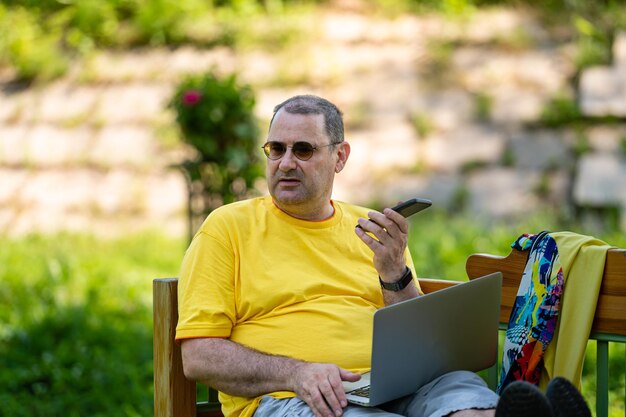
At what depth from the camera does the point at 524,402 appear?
1.80m

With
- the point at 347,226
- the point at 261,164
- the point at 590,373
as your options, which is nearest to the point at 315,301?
the point at 347,226

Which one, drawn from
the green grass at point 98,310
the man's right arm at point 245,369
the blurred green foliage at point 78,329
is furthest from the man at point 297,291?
the blurred green foliage at point 78,329

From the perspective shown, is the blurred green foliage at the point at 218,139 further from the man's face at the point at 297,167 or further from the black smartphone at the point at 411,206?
the black smartphone at the point at 411,206

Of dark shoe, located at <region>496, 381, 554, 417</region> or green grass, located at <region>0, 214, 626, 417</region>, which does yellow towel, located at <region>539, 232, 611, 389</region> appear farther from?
green grass, located at <region>0, 214, 626, 417</region>

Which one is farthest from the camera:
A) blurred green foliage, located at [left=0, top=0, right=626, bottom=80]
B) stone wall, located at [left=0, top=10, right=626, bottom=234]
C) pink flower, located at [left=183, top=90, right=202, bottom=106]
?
blurred green foliage, located at [left=0, top=0, right=626, bottom=80]

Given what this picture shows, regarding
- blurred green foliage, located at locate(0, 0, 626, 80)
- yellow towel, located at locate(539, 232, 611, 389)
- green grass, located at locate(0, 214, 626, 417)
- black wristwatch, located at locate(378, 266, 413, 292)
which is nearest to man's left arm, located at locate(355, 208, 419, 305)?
black wristwatch, located at locate(378, 266, 413, 292)

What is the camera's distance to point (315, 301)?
8.47 ft

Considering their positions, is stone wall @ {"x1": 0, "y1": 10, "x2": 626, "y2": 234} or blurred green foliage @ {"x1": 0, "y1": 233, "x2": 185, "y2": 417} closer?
blurred green foliage @ {"x1": 0, "y1": 233, "x2": 185, "y2": 417}

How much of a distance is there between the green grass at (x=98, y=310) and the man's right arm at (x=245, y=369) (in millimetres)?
1815

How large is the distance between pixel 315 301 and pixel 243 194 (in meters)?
3.30

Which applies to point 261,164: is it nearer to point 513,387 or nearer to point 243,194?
point 243,194

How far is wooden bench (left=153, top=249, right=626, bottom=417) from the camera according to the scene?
2348 millimetres

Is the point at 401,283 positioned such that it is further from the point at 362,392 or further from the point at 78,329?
the point at 78,329

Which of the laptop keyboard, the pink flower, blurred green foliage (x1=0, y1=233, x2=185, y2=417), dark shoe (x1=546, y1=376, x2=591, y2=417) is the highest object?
the pink flower
